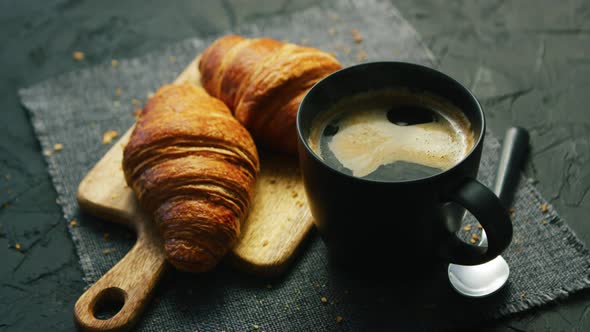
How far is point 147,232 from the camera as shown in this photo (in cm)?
120

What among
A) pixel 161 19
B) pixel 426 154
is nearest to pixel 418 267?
pixel 426 154

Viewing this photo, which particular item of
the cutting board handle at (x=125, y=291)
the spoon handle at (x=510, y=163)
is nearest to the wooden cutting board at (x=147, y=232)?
the cutting board handle at (x=125, y=291)

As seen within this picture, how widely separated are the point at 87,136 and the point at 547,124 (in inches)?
39.5

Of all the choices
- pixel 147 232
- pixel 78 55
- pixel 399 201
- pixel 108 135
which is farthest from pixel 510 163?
pixel 78 55

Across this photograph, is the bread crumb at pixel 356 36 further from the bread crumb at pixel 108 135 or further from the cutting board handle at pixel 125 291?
the cutting board handle at pixel 125 291

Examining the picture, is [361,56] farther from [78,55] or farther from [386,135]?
[78,55]

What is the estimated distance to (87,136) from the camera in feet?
4.83

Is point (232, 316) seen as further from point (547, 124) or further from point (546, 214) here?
point (547, 124)

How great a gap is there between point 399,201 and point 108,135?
0.78m

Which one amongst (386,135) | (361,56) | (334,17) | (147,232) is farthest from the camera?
(334,17)

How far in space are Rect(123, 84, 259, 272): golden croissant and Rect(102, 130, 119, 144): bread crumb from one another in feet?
0.65

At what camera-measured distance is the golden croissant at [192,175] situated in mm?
1116

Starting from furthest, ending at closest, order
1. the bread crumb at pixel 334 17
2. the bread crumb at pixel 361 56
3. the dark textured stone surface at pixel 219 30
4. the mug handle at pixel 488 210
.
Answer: the bread crumb at pixel 334 17, the bread crumb at pixel 361 56, the dark textured stone surface at pixel 219 30, the mug handle at pixel 488 210

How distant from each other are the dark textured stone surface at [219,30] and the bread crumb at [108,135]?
0.14 meters
